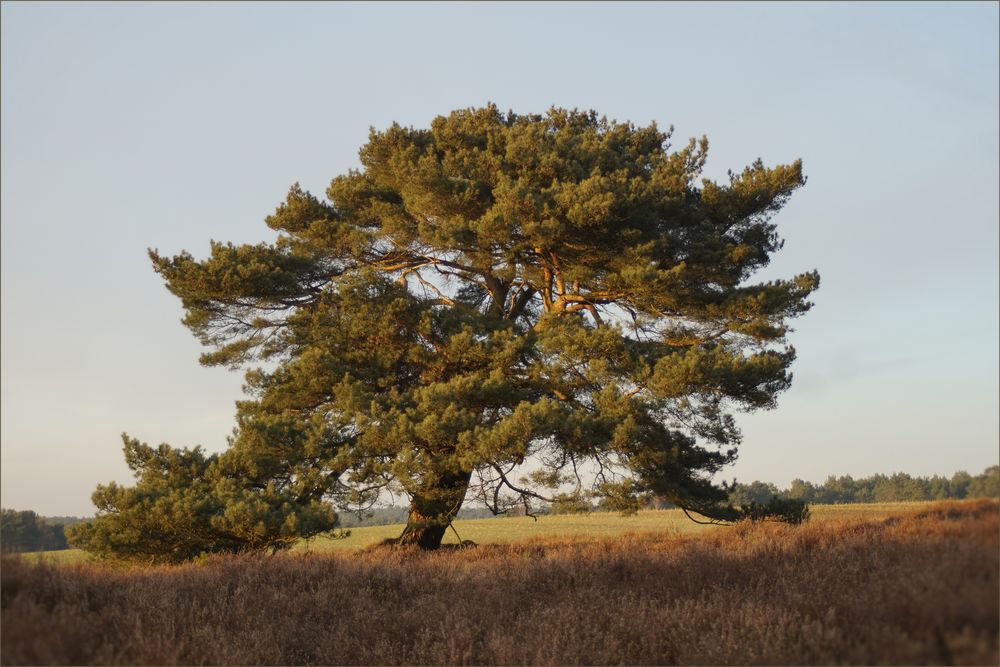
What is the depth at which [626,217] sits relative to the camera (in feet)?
50.4

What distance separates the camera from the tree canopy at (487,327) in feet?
45.3

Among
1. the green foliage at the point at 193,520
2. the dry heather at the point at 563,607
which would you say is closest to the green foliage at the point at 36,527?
the green foliage at the point at 193,520

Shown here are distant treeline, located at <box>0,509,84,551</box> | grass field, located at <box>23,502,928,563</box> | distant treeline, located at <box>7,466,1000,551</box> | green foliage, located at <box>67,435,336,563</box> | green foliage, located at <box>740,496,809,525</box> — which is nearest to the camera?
distant treeline, located at <box>7,466,1000,551</box>

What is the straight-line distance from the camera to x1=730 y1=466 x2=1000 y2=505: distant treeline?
736cm

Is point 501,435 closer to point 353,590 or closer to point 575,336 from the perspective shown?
point 575,336

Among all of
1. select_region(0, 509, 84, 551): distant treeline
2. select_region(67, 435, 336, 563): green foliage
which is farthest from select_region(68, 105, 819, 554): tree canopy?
select_region(0, 509, 84, 551): distant treeline

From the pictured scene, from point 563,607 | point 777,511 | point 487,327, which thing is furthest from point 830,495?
point 563,607

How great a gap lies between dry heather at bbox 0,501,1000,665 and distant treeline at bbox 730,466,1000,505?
320mm

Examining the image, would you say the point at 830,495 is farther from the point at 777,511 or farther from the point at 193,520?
the point at 193,520

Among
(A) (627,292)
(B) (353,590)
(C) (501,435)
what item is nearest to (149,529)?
(B) (353,590)

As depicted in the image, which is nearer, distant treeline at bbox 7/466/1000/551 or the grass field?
distant treeline at bbox 7/466/1000/551

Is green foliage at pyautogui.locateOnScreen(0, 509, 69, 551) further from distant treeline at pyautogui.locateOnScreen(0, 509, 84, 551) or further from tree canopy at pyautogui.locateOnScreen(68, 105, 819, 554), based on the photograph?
tree canopy at pyautogui.locateOnScreen(68, 105, 819, 554)

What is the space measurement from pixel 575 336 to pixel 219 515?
7.27 metres

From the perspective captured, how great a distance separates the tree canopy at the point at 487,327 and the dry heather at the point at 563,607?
2.92m
